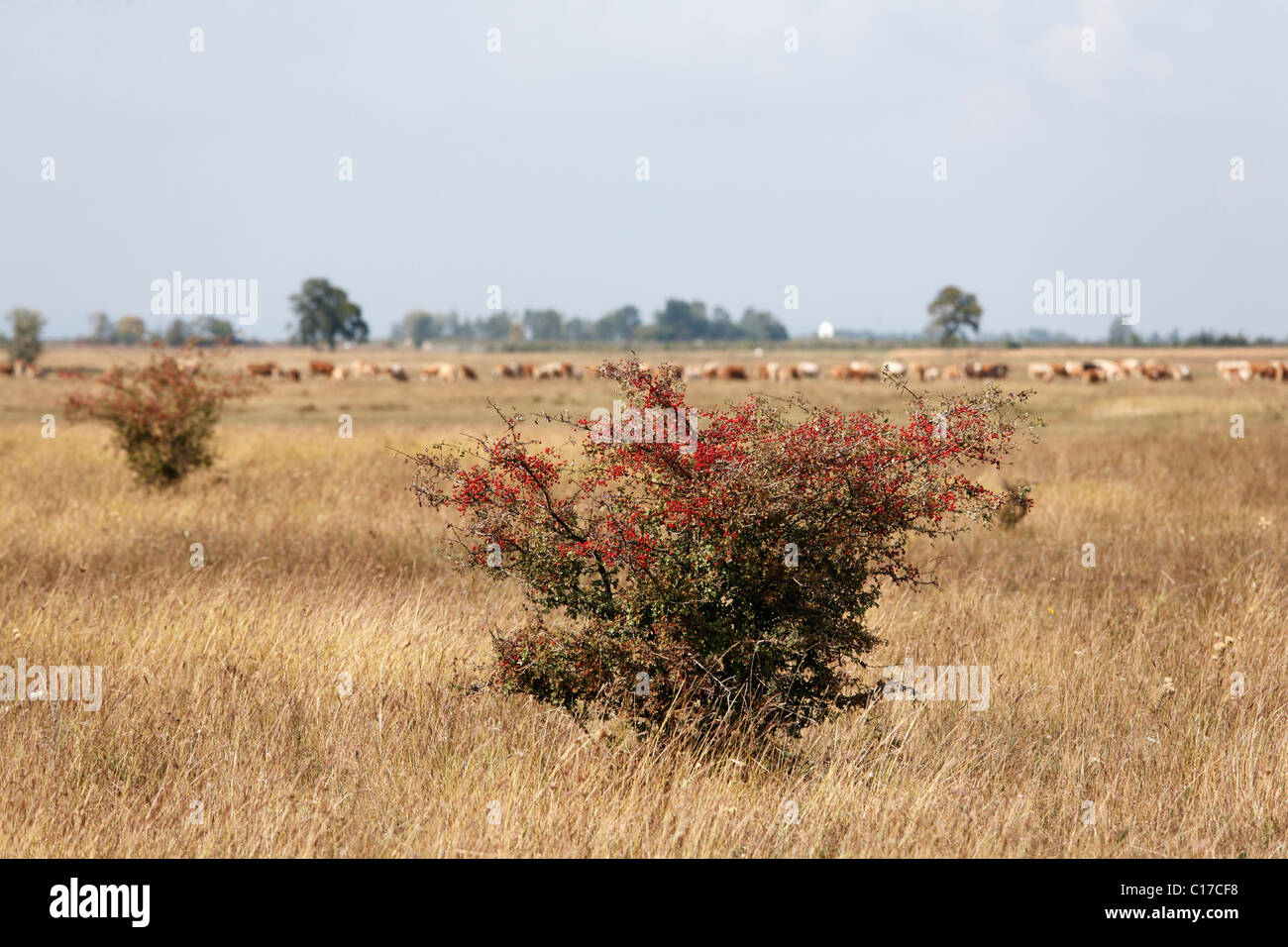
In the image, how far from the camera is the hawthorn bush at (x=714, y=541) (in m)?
5.18

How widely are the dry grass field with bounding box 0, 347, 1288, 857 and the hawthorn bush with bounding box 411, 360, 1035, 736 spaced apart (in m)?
0.31

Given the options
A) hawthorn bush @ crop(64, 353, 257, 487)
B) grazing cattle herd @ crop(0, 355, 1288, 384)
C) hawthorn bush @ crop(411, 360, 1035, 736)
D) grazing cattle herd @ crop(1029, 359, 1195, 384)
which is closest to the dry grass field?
hawthorn bush @ crop(411, 360, 1035, 736)

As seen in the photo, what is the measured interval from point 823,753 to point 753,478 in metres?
1.55

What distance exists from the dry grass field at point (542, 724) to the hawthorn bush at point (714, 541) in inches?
12.3

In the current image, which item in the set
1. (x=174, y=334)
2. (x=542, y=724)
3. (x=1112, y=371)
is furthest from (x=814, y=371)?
(x=174, y=334)

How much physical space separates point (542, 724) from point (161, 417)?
44.1ft

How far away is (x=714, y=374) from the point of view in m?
75.5

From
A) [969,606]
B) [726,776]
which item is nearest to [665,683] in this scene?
[726,776]

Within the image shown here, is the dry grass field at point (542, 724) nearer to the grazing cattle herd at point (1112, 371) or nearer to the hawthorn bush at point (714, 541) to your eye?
the hawthorn bush at point (714, 541)

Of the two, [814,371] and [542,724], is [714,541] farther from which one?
[814,371]

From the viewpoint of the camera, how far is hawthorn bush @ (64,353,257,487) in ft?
56.6

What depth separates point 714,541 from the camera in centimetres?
510

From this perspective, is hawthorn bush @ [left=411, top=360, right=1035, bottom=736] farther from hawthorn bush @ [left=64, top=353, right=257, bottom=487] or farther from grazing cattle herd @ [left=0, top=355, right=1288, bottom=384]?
grazing cattle herd @ [left=0, top=355, right=1288, bottom=384]
